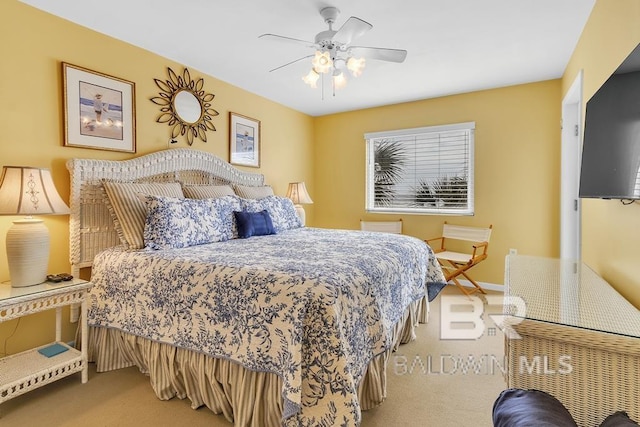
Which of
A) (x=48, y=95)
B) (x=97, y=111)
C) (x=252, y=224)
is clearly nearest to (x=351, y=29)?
(x=252, y=224)

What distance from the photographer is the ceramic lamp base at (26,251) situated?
1892 millimetres

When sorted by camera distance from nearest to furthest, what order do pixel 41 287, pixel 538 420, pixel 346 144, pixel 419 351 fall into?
1. pixel 538 420
2. pixel 41 287
3. pixel 419 351
4. pixel 346 144

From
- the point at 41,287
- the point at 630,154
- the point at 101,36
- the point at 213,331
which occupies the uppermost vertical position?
the point at 101,36

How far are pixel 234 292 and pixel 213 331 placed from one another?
256mm

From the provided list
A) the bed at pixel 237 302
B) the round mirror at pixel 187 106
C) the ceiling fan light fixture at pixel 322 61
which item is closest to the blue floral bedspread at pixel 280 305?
the bed at pixel 237 302

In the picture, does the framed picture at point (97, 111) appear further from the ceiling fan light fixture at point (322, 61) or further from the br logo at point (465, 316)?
the br logo at point (465, 316)

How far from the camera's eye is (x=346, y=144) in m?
4.98

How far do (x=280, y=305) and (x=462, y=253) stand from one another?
329 cm

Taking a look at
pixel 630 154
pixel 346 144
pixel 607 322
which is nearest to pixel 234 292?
pixel 607 322

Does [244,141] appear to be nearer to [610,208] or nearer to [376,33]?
[376,33]

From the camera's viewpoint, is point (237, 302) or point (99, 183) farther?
point (99, 183)

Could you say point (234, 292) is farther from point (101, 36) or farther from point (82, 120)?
point (101, 36)

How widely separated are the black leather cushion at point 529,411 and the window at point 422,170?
3.34 metres

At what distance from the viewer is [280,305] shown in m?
1.47
